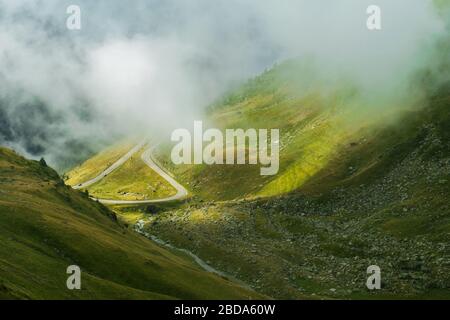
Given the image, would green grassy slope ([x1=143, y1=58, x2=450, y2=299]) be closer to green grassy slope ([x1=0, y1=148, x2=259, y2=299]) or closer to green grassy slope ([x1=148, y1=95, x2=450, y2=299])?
green grassy slope ([x1=148, y1=95, x2=450, y2=299])

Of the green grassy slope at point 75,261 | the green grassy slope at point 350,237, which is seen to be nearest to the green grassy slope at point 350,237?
the green grassy slope at point 350,237

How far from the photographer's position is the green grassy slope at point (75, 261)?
75250mm

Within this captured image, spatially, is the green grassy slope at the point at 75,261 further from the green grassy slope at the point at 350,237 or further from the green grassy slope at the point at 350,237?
the green grassy slope at the point at 350,237

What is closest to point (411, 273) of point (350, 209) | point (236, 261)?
point (236, 261)

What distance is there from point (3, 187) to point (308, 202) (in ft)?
344

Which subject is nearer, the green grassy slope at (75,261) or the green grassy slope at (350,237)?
the green grassy slope at (75,261)

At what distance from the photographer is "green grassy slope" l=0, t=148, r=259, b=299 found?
2963 inches

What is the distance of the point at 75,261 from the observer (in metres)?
93.8

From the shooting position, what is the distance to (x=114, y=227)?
14038cm
